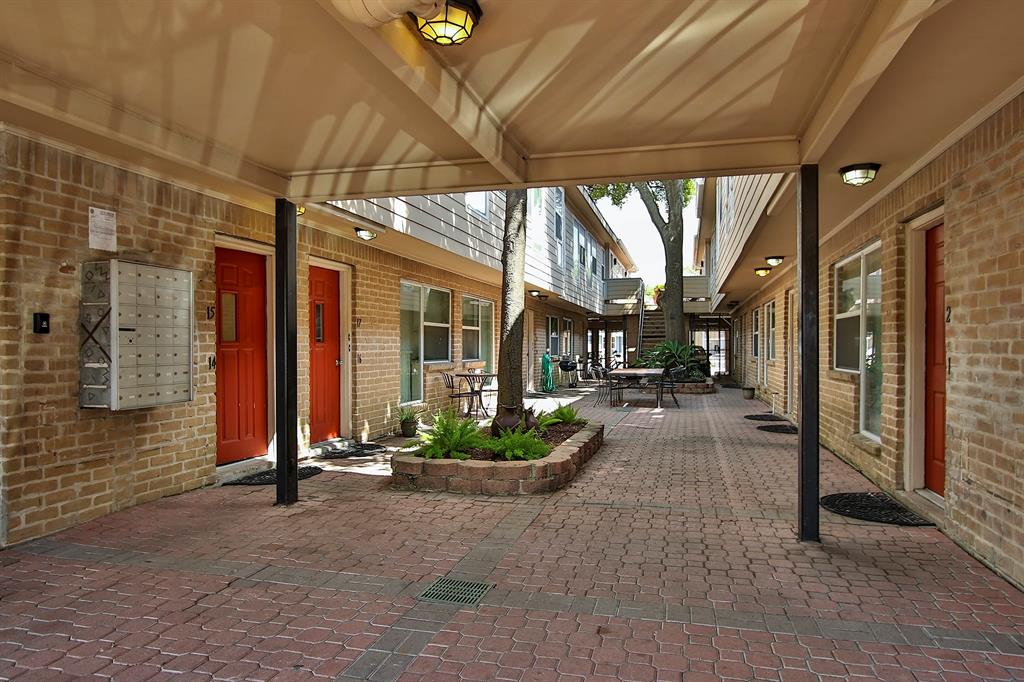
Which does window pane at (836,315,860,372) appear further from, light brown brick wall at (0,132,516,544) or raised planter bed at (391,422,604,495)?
light brown brick wall at (0,132,516,544)

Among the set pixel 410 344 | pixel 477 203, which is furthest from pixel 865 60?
pixel 477 203

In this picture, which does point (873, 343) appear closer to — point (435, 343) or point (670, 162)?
→ point (670, 162)

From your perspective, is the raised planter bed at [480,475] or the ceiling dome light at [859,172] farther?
the raised planter bed at [480,475]

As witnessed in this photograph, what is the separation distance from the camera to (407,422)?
8977 mm

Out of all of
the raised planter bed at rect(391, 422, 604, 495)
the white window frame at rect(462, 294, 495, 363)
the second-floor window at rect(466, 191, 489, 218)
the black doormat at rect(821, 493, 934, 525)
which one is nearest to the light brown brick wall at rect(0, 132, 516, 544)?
the raised planter bed at rect(391, 422, 604, 495)

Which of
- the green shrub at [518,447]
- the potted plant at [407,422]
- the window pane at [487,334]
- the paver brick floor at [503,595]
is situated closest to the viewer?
the paver brick floor at [503,595]

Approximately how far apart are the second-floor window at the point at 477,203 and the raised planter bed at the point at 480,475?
5581mm

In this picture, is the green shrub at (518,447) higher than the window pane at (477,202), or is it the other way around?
the window pane at (477,202)

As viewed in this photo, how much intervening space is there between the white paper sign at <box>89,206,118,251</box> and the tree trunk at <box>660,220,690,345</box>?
48.7 ft

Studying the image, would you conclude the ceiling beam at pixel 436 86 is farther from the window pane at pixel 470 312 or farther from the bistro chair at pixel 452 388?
the window pane at pixel 470 312

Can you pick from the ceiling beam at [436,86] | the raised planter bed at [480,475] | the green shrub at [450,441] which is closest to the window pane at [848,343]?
the raised planter bed at [480,475]

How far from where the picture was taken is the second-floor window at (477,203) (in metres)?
10.4

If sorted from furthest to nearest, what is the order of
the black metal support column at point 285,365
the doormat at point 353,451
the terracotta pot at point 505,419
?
the doormat at point 353,451 < the terracotta pot at point 505,419 < the black metal support column at point 285,365

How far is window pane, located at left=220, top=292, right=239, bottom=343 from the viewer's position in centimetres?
608
